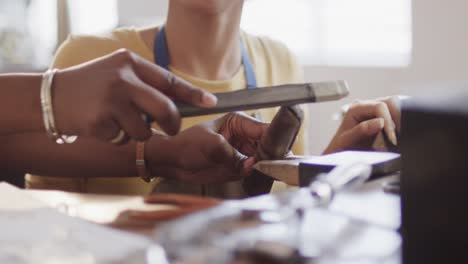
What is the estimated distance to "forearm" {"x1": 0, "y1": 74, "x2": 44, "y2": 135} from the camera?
0.66 m

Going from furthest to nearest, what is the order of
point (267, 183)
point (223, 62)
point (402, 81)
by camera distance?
point (402, 81)
point (223, 62)
point (267, 183)

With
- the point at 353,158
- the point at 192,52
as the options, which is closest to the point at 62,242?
the point at 353,158

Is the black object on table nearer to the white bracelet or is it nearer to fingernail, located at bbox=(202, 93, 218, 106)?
fingernail, located at bbox=(202, 93, 218, 106)

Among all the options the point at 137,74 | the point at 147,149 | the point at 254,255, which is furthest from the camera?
the point at 147,149

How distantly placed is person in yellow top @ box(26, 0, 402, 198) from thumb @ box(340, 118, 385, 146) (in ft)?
0.74

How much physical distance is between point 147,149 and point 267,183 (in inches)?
10.1

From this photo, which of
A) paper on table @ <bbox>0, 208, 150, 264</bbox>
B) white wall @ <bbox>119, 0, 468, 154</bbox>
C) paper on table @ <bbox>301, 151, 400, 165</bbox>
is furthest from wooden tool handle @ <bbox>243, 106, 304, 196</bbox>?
white wall @ <bbox>119, 0, 468, 154</bbox>

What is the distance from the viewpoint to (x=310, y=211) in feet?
1.70

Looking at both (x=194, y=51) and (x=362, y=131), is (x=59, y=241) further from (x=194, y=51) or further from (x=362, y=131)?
(x=194, y=51)

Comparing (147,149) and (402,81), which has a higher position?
(147,149)

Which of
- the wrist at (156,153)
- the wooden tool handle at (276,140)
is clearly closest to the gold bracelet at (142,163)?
the wrist at (156,153)

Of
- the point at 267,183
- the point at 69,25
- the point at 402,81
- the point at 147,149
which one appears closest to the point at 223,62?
the point at 147,149

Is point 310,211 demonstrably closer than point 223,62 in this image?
Yes

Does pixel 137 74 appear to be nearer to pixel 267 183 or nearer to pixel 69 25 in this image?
pixel 267 183
